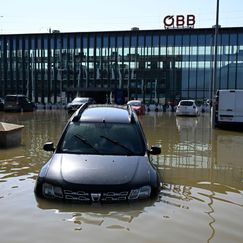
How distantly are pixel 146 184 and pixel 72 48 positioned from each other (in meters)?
68.1

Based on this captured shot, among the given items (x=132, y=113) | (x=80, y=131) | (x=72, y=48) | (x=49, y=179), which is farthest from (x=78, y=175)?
(x=72, y=48)

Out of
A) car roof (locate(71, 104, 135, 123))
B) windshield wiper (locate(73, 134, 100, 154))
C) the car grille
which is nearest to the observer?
the car grille

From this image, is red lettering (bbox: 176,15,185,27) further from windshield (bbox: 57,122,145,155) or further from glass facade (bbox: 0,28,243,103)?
windshield (bbox: 57,122,145,155)

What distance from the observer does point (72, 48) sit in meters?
72.7

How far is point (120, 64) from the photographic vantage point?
7069 centimetres

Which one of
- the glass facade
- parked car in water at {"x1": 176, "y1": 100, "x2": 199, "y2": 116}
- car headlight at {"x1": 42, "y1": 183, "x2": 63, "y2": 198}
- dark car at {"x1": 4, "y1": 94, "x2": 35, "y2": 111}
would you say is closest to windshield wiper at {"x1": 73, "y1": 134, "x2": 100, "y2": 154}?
car headlight at {"x1": 42, "y1": 183, "x2": 63, "y2": 198}

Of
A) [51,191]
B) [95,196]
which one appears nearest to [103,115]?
[51,191]

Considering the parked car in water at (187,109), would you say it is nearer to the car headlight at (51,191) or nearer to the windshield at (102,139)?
the windshield at (102,139)

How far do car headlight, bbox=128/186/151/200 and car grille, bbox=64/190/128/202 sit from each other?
0.32ft

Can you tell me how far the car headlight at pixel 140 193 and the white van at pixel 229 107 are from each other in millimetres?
18006

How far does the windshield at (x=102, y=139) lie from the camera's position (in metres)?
7.39

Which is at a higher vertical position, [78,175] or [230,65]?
[230,65]

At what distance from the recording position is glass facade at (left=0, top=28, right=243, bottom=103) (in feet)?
217

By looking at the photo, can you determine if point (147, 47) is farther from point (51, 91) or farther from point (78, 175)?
point (78, 175)
